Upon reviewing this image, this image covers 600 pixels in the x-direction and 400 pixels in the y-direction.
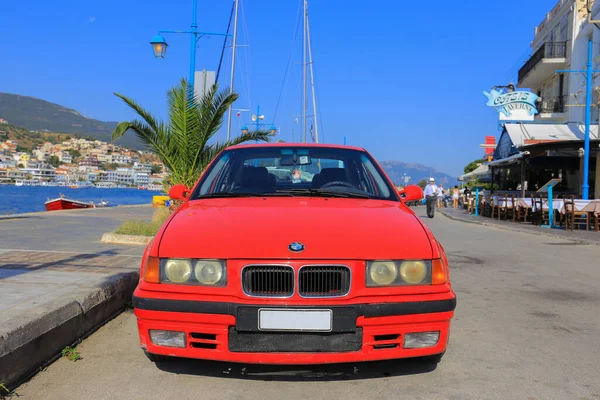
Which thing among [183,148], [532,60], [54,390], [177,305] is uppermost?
[532,60]

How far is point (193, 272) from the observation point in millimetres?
3186

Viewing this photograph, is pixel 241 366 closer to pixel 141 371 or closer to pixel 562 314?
pixel 141 371

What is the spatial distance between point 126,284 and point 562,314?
425cm

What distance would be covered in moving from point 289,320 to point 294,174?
225cm

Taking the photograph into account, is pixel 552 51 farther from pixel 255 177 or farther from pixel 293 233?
pixel 293 233

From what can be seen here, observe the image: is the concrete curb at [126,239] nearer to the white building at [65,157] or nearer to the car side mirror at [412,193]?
the car side mirror at [412,193]

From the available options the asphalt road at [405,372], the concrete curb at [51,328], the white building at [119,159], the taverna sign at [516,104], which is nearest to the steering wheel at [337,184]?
the asphalt road at [405,372]

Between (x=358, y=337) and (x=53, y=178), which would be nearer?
(x=358, y=337)

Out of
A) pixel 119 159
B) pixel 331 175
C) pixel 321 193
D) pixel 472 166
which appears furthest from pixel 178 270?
pixel 119 159

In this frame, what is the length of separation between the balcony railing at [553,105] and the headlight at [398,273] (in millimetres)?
29555

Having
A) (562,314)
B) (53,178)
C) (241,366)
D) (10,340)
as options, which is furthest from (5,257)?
(53,178)

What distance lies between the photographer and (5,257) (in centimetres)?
706

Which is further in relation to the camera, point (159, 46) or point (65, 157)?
point (65, 157)

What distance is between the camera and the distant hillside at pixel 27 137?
414 ft
